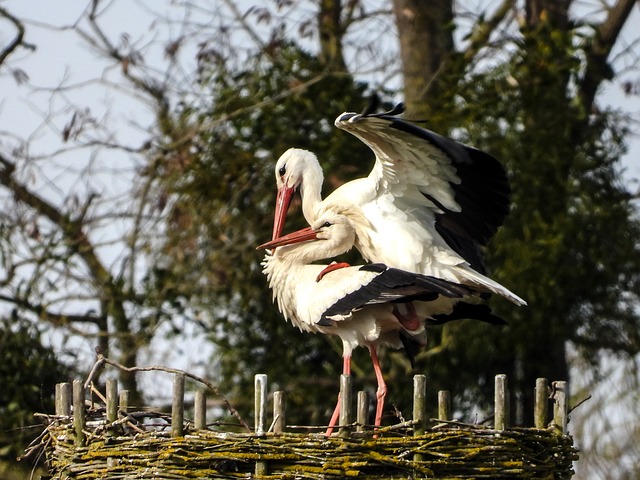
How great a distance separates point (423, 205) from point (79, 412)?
1.93 m

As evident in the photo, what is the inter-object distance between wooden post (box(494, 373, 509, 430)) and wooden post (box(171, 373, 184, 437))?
106 cm

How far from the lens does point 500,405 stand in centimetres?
544

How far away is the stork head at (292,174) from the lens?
7082mm

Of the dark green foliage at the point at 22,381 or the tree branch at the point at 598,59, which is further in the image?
the tree branch at the point at 598,59

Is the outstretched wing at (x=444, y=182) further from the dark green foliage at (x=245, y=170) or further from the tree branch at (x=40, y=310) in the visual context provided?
the tree branch at (x=40, y=310)

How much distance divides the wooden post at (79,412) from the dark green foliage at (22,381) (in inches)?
137

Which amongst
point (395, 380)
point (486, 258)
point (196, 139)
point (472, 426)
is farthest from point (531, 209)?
point (472, 426)

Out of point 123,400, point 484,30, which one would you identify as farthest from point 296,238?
point 484,30

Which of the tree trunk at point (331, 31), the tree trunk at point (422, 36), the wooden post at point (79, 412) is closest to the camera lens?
the wooden post at point (79, 412)

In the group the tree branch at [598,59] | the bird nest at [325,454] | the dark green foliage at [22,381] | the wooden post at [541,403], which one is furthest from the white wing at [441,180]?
the tree branch at [598,59]

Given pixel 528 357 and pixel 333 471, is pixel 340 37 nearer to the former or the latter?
pixel 528 357

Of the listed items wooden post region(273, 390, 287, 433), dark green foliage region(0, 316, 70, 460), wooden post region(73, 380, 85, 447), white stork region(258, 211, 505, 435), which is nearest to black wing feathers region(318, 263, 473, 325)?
white stork region(258, 211, 505, 435)

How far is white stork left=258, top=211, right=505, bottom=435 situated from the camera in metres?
6.10

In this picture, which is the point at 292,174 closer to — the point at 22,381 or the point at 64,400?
the point at 64,400
